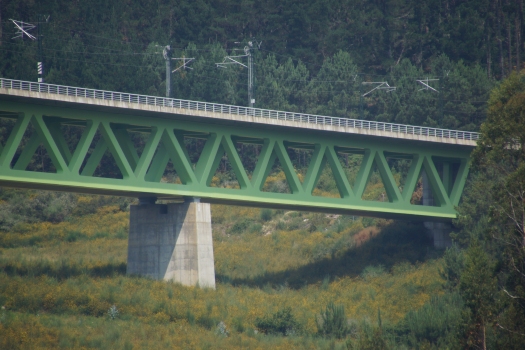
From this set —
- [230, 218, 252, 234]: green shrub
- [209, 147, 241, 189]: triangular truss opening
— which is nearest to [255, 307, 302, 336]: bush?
[230, 218, 252, 234]: green shrub

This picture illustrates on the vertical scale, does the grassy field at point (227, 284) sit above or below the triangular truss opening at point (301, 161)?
below

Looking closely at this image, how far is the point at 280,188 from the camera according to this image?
90.8 metres

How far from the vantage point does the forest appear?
4947cm

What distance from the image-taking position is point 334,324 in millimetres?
55875

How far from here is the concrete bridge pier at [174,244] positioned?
197 feet

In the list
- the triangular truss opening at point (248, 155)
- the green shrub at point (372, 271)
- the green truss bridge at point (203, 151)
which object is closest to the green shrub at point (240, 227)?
the triangular truss opening at point (248, 155)

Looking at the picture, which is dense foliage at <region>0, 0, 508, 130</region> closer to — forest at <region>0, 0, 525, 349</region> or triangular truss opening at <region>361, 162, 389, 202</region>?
forest at <region>0, 0, 525, 349</region>

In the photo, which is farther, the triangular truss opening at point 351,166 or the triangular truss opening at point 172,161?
the triangular truss opening at point 351,166

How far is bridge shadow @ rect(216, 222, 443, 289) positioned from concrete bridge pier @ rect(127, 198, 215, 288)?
6.40 m

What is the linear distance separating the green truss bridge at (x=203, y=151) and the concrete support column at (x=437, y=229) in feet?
1.13

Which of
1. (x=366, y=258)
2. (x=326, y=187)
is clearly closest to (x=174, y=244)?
(x=366, y=258)

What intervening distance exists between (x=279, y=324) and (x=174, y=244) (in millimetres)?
9491

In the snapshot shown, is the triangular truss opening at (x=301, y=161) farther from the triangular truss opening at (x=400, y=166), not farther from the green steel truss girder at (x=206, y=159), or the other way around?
the green steel truss girder at (x=206, y=159)

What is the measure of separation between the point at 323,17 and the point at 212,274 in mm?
58610
